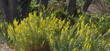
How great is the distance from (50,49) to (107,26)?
3.58 m

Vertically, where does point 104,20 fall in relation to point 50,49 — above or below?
below

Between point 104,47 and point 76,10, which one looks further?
point 76,10

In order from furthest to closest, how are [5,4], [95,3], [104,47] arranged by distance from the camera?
[95,3]
[5,4]
[104,47]

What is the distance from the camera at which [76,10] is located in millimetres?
8766

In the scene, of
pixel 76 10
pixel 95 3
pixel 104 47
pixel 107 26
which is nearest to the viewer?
pixel 104 47

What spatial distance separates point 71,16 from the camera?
26.6 ft

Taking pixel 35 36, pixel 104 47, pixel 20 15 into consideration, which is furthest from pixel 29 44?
pixel 20 15

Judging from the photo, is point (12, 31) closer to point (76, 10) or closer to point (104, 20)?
point (104, 20)

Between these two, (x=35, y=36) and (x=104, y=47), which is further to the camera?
(x=35, y=36)

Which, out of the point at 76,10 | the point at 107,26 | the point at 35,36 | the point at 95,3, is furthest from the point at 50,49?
the point at 95,3

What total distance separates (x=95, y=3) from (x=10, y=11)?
458 centimetres

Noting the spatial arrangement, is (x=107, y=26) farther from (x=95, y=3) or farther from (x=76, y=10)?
(x=95, y=3)

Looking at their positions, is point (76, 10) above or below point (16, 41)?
below

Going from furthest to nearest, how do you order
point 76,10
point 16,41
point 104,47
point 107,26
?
point 76,10, point 107,26, point 16,41, point 104,47
